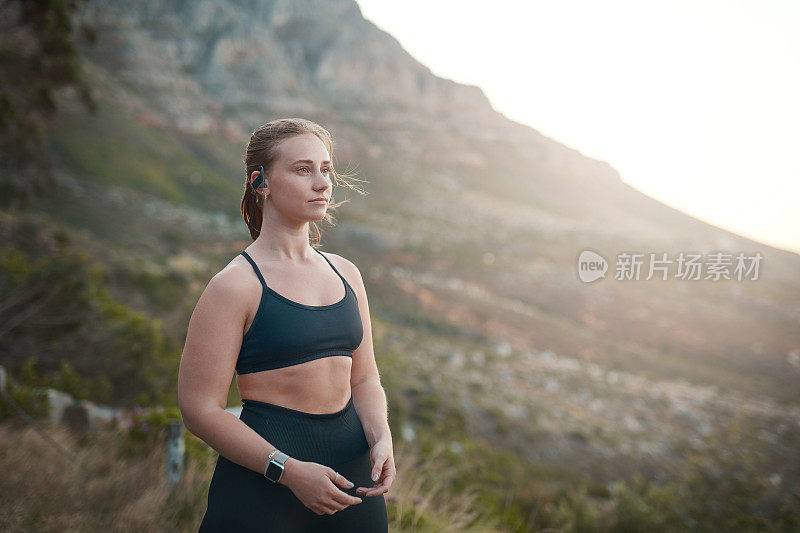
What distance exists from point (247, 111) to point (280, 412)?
64.3 m

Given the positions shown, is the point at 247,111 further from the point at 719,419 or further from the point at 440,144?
the point at 719,419

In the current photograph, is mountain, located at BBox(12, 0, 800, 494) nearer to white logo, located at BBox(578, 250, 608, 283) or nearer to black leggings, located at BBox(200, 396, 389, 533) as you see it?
black leggings, located at BBox(200, 396, 389, 533)

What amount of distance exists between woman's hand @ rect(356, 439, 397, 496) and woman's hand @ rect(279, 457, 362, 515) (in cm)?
15

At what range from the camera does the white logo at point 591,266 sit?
7008mm

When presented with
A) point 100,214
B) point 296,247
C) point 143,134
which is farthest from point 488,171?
point 296,247

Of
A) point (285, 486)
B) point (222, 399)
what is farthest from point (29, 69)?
point (285, 486)

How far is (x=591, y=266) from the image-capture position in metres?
7.23

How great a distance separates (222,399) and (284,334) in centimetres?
23

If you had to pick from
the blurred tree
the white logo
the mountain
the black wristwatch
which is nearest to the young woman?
the black wristwatch

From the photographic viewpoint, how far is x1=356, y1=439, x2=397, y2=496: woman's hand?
1386mm

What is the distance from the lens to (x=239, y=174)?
48344 mm

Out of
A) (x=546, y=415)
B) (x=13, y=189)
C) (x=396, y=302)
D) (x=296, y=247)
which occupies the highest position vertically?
(x=296, y=247)

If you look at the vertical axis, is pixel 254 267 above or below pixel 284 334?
above

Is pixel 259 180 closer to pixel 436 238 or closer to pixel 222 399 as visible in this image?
pixel 222 399
